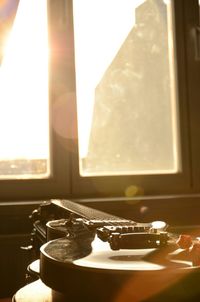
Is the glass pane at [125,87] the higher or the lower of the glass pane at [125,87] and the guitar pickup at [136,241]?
the higher

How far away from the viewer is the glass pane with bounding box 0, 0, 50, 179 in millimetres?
2369

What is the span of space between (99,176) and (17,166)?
0.46 m

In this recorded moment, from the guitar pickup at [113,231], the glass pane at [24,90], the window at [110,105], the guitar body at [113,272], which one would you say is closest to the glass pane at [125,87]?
the window at [110,105]

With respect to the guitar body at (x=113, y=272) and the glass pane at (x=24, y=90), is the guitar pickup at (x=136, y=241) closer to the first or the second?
the guitar body at (x=113, y=272)

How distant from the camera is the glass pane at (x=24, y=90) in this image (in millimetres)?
2369

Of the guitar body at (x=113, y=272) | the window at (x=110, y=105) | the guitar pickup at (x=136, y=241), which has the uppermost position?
the window at (x=110, y=105)

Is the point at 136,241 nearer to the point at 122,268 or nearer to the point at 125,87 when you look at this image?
the point at 122,268

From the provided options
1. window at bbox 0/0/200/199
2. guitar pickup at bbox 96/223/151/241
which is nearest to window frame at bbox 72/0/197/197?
window at bbox 0/0/200/199

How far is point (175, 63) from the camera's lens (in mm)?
2621

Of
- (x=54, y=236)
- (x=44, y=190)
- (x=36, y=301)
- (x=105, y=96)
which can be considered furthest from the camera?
(x=105, y=96)

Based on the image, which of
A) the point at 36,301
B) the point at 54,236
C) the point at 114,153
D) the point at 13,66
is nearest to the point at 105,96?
the point at 114,153

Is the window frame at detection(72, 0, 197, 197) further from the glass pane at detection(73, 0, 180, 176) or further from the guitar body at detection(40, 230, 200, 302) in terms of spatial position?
the guitar body at detection(40, 230, 200, 302)

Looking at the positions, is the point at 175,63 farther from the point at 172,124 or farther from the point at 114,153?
the point at 114,153

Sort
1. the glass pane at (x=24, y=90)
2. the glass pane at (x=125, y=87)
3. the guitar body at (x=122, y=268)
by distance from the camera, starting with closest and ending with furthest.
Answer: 1. the guitar body at (x=122, y=268)
2. the glass pane at (x=24, y=90)
3. the glass pane at (x=125, y=87)
